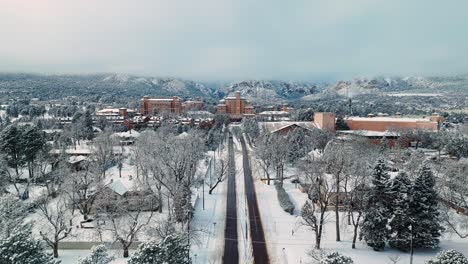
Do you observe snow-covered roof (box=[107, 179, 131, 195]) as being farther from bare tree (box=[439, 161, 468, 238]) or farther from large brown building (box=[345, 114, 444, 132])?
large brown building (box=[345, 114, 444, 132])

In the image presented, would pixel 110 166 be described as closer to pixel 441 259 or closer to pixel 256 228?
pixel 256 228

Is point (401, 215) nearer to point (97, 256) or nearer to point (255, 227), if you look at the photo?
point (255, 227)

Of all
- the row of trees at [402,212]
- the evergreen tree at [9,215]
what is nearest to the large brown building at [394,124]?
the row of trees at [402,212]

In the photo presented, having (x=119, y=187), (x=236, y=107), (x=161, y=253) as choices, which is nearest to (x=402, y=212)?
(x=161, y=253)

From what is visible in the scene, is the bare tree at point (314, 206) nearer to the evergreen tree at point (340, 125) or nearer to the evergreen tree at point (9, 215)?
the evergreen tree at point (9, 215)

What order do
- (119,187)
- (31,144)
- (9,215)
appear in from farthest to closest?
(31,144), (119,187), (9,215)
